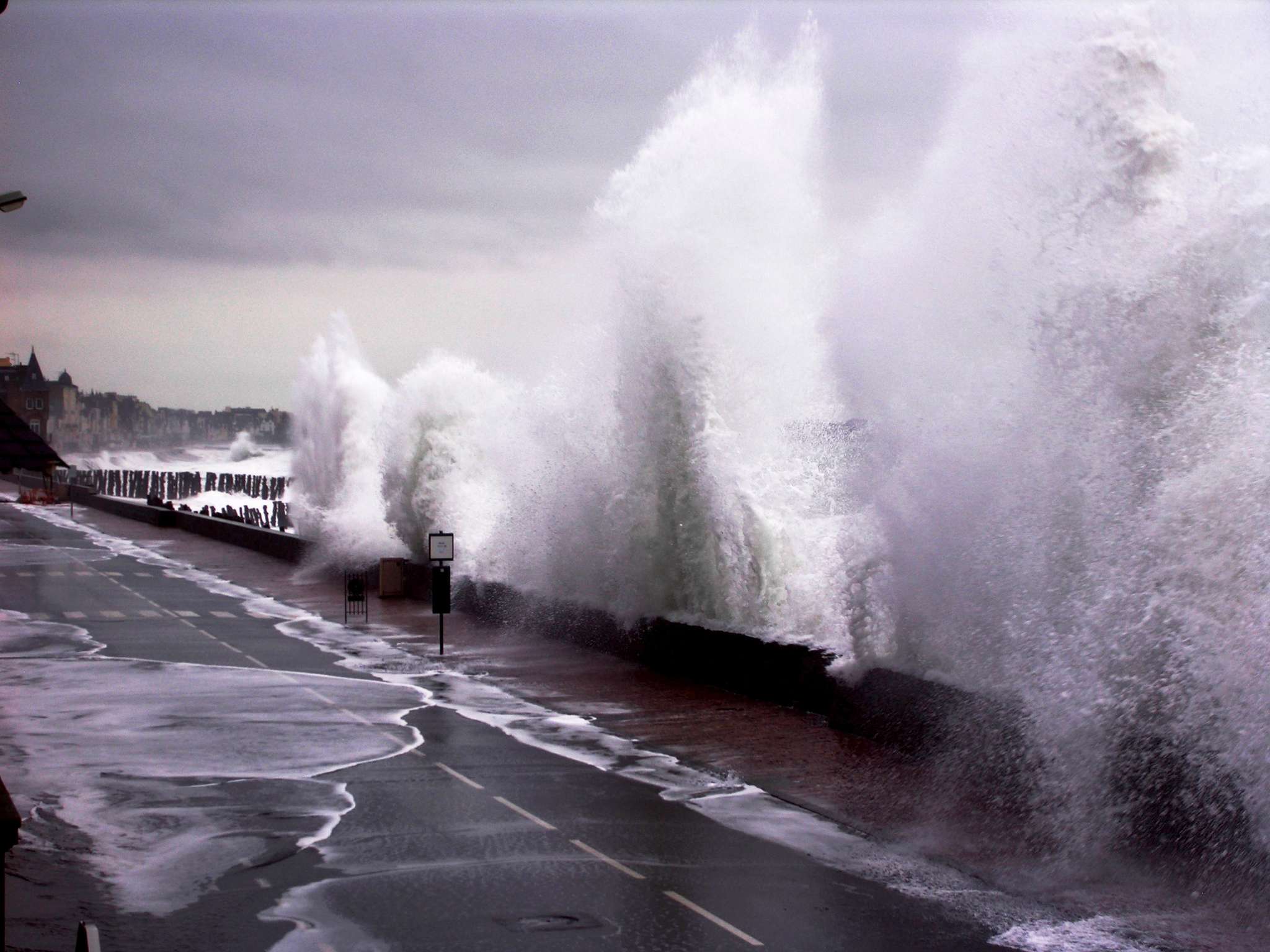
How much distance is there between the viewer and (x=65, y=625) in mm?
25875

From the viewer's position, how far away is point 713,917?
8.79 meters

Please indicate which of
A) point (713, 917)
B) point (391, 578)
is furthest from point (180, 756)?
point (391, 578)

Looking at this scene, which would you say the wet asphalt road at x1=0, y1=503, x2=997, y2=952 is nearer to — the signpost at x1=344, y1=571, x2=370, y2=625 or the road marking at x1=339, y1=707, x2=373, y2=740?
the road marking at x1=339, y1=707, x2=373, y2=740

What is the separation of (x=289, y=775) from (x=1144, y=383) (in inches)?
315

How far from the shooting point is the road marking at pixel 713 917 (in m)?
8.35

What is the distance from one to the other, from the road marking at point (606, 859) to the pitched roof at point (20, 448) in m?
4.93

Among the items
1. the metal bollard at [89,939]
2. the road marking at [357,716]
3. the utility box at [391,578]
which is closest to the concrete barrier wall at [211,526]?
the utility box at [391,578]

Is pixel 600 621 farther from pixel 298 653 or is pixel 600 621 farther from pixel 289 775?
pixel 289 775

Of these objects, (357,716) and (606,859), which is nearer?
(606,859)

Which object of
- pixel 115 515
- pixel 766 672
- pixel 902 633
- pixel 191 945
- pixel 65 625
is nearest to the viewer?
pixel 191 945

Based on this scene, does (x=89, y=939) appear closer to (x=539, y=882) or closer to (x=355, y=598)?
(x=539, y=882)

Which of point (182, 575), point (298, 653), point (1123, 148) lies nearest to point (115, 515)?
point (182, 575)

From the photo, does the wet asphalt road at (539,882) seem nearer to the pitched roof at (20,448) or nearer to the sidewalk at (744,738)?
the sidewalk at (744,738)

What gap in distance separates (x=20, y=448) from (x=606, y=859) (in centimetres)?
561
